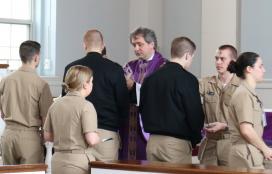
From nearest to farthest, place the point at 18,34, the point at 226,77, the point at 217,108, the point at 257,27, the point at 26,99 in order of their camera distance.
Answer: the point at 217,108 → the point at 226,77 → the point at 26,99 → the point at 257,27 → the point at 18,34

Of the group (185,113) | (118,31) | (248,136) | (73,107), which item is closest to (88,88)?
(73,107)

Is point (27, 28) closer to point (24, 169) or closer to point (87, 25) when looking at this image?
point (87, 25)

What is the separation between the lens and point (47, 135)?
4.58m

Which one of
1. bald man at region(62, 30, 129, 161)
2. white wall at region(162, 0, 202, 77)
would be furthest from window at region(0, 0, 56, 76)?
bald man at region(62, 30, 129, 161)

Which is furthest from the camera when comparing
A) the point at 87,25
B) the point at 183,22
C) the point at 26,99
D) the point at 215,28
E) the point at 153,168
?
the point at 87,25

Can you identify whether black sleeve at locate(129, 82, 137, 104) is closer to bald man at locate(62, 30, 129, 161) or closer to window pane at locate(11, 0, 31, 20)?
bald man at locate(62, 30, 129, 161)

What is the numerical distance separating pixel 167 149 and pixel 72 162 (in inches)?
30.6

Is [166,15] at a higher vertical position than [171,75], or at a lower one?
higher

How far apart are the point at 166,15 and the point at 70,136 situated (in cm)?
534

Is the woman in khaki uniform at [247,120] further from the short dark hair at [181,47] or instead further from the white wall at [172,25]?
the white wall at [172,25]

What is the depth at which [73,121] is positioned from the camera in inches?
173

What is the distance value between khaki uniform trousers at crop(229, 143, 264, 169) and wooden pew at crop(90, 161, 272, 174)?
0.26 meters

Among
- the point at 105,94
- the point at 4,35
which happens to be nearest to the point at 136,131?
the point at 105,94

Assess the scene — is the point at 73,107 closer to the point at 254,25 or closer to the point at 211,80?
the point at 211,80
